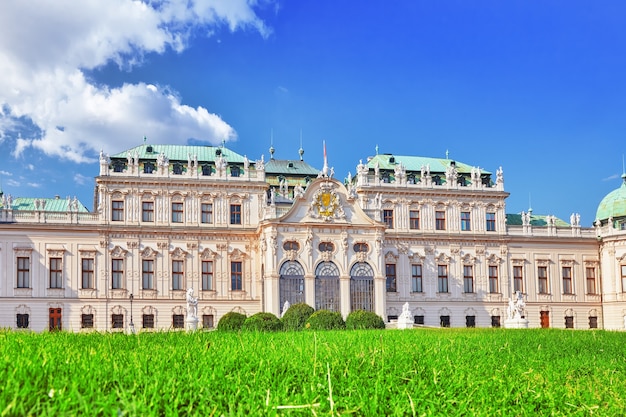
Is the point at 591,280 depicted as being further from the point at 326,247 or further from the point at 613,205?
the point at 326,247

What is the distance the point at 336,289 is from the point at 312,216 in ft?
18.3

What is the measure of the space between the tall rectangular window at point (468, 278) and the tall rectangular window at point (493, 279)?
166 centimetres

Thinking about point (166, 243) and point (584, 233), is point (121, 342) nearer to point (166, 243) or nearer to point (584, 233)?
point (166, 243)

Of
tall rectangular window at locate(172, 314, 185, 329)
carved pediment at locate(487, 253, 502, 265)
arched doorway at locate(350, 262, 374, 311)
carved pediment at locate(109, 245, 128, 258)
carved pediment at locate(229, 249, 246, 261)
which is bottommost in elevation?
tall rectangular window at locate(172, 314, 185, 329)

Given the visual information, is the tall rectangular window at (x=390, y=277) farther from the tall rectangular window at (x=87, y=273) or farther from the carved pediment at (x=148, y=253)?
the tall rectangular window at (x=87, y=273)

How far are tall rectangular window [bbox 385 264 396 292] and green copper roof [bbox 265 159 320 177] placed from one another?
11371 millimetres

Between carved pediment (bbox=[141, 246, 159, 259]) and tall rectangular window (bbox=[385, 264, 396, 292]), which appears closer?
carved pediment (bbox=[141, 246, 159, 259])

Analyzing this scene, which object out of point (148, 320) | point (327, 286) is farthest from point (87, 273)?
point (327, 286)

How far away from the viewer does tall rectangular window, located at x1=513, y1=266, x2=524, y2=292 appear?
59.9 metres

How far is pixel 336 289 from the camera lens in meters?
52.1

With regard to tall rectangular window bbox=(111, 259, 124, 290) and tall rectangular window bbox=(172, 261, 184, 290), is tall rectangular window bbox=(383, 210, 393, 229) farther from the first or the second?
tall rectangular window bbox=(111, 259, 124, 290)

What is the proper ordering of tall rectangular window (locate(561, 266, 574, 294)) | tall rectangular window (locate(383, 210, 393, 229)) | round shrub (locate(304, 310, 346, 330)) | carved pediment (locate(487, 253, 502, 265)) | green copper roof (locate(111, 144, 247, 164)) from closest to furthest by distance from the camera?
round shrub (locate(304, 310, 346, 330))
green copper roof (locate(111, 144, 247, 164))
tall rectangular window (locate(383, 210, 393, 229))
carved pediment (locate(487, 253, 502, 265))
tall rectangular window (locate(561, 266, 574, 294))

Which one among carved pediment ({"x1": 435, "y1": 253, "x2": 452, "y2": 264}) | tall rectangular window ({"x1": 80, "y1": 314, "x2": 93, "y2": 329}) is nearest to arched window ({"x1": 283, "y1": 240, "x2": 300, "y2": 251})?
carved pediment ({"x1": 435, "y1": 253, "x2": 452, "y2": 264})

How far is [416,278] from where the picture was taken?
57875 mm
